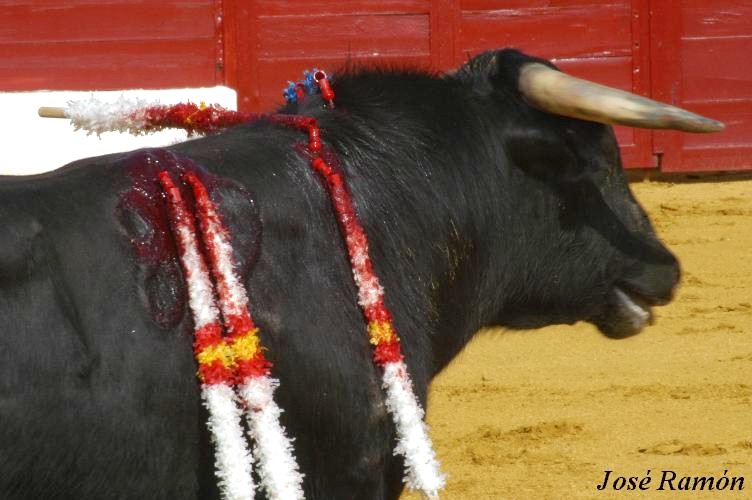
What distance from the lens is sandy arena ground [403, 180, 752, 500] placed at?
442 cm

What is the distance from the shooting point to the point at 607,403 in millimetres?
5066

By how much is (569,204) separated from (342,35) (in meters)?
5.54

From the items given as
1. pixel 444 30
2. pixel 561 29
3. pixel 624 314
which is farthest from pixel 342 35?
pixel 624 314

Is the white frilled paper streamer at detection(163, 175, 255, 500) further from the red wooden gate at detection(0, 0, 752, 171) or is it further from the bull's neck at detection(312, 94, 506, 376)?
the red wooden gate at detection(0, 0, 752, 171)

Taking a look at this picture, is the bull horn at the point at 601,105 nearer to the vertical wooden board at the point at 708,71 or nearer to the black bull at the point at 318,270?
the black bull at the point at 318,270

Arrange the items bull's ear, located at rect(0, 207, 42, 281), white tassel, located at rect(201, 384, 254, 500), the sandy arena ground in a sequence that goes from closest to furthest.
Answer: bull's ear, located at rect(0, 207, 42, 281) < white tassel, located at rect(201, 384, 254, 500) < the sandy arena ground

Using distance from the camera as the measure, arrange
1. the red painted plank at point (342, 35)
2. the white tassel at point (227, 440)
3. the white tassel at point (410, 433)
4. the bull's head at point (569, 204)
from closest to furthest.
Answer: the white tassel at point (227, 440), the white tassel at point (410, 433), the bull's head at point (569, 204), the red painted plank at point (342, 35)

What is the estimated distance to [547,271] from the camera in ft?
9.50

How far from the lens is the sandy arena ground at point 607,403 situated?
14.5 ft

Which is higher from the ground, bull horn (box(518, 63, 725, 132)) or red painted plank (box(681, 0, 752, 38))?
bull horn (box(518, 63, 725, 132))

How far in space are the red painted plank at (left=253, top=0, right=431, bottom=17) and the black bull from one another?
17.8ft

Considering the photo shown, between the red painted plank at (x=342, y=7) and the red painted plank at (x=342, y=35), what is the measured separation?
0.11 ft

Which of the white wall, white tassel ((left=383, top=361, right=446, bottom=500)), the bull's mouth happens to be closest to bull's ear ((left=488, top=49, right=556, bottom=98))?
the bull's mouth

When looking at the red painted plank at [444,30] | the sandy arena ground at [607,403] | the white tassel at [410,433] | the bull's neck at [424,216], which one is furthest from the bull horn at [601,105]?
the red painted plank at [444,30]
